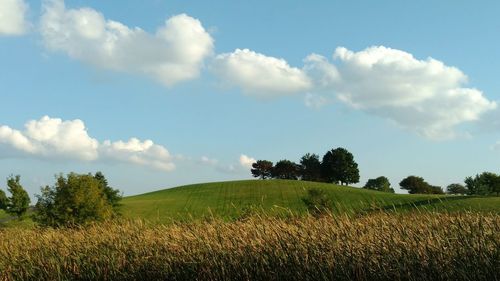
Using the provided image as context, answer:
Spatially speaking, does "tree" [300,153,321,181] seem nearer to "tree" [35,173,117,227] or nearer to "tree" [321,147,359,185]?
"tree" [321,147,359,185]

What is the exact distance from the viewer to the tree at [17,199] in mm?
54406

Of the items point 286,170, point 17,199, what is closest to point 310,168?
point 286,170

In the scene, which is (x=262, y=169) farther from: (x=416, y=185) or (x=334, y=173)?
(x=416, y=185)

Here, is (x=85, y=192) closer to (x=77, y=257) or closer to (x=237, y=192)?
(x=77, y=257)

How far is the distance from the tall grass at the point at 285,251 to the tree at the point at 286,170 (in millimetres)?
122423

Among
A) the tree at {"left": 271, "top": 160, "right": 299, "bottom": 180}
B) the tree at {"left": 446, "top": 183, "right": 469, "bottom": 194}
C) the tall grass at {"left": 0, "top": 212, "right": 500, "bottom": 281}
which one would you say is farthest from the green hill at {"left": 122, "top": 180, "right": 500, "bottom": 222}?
the tree at {"left": 446, "top": 183, "right": 469, "bottom": 194}

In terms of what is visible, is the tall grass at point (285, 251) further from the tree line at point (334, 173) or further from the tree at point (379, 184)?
the tree at point (379, 184)

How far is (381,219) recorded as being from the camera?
35.8 ft

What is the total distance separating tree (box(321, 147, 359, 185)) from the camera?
12350 cm

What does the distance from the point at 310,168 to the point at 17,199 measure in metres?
87.8

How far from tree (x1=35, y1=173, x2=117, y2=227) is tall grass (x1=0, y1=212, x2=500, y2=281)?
21.9 m

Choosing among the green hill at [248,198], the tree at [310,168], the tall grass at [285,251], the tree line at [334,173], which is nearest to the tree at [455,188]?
the tree line at [334,173]

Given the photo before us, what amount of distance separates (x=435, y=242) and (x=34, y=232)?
42.3ft

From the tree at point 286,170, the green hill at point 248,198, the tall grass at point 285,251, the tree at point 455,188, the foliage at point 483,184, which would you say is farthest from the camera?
the tree at point 455,188
